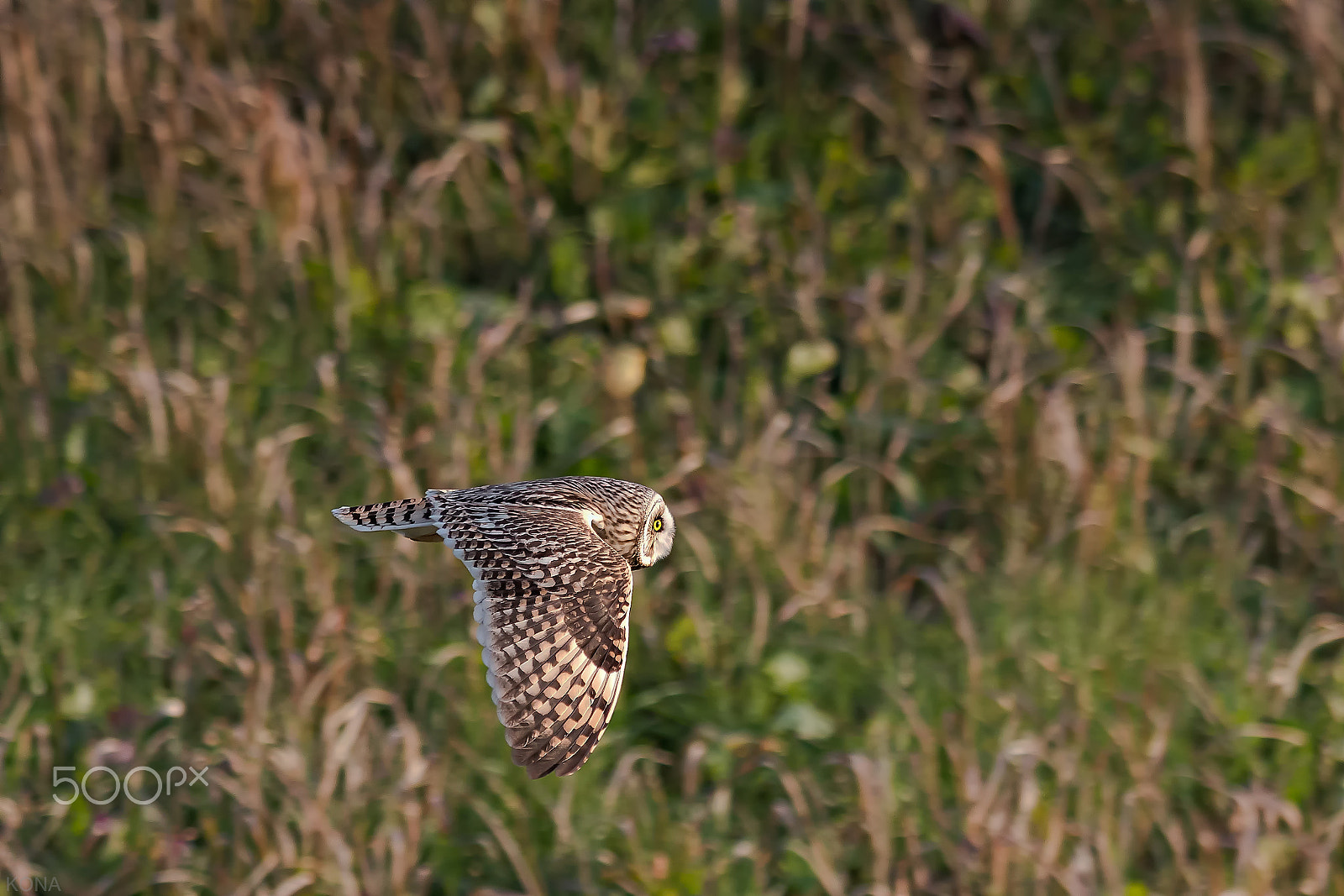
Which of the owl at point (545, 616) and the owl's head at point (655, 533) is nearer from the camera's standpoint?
the owl at point (545, 616)

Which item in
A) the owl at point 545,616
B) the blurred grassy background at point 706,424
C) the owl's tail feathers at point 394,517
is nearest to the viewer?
the owl at point 545,616

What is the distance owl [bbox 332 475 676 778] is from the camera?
2848mm

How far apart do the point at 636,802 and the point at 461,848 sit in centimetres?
45

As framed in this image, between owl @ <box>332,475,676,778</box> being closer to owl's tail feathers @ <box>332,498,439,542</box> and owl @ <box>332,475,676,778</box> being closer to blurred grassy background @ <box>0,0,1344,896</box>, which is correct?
owl's tail feathers @ <box>332,498,439,542</box>

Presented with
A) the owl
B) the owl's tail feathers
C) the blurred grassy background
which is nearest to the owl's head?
the owl

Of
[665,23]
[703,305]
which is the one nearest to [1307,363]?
[703,305]

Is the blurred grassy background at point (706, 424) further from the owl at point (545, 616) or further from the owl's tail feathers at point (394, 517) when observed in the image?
the owl at point (545, 616)

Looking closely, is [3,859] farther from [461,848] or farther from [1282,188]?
[1282,188]

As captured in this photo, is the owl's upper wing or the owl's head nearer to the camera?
the owl's upper wing

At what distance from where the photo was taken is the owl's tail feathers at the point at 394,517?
3.06 metres

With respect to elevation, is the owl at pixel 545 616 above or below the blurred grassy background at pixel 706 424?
above

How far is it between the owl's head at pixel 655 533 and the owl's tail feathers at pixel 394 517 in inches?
15.7

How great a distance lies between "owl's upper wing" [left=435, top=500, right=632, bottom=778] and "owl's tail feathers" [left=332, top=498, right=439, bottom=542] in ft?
0.30

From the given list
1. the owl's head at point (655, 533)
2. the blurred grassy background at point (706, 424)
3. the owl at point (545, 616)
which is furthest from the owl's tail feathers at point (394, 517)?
the blurred grassy background at point (706, 424)
